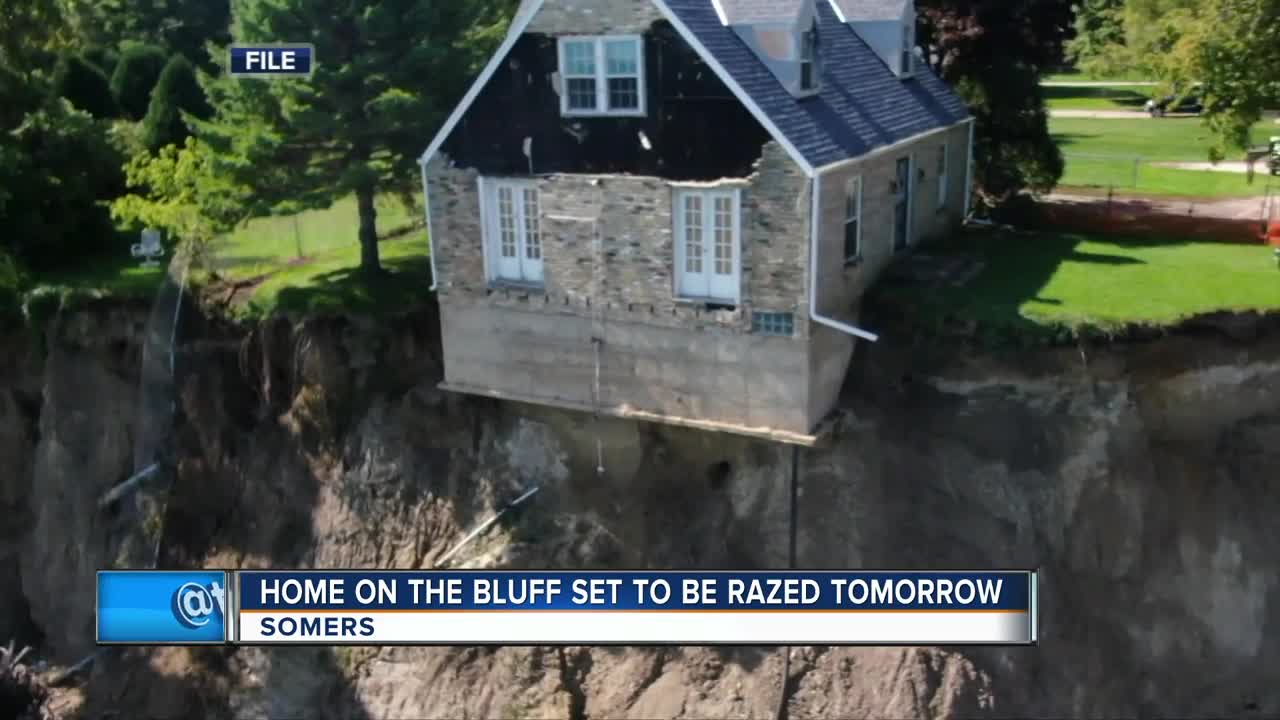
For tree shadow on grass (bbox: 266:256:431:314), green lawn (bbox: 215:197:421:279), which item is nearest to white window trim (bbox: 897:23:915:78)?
tree shadow on grass (bbox: 266:256:431:314)

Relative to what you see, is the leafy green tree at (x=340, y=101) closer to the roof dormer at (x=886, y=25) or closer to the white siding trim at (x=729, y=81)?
the white siding trim at (x=729, y=81)

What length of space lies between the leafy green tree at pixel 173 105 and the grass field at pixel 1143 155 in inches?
978

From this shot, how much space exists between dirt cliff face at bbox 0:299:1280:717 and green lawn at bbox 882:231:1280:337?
626 mm

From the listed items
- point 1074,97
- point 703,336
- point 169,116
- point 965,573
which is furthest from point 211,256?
point 1074,97

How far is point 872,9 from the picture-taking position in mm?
25859

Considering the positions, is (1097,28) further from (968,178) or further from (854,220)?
(854,220)

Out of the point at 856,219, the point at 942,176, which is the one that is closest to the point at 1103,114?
the point at 942,176

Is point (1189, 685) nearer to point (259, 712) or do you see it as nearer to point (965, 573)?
point (965, 573)

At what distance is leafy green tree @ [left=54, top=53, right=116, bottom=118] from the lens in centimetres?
3775

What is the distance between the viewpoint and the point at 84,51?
43.0m

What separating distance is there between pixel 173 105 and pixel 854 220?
71.3 feet

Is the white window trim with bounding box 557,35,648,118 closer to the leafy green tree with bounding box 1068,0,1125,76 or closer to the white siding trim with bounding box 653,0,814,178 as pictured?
the white siding trim with bounding box 653,0,814,178

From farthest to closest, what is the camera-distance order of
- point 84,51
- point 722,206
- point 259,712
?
point 84,51 < point 259,712 < point 722,206

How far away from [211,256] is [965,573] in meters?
18.8
